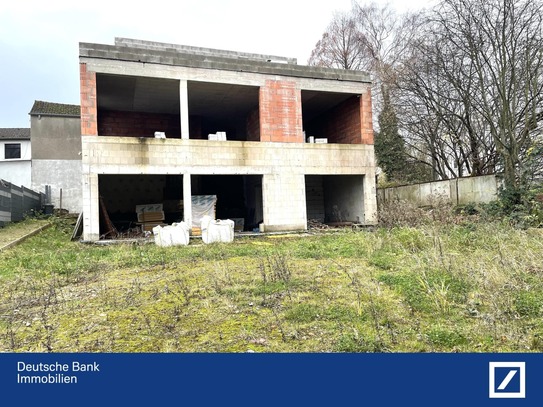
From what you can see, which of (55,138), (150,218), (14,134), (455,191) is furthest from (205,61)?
(14,134)

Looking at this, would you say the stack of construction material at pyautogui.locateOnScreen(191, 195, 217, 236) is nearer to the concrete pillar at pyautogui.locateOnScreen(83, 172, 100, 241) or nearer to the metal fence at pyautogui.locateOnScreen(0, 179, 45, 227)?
the concrete pillar at pyautogui.locateOnScreen(83, 172, 100, 241)

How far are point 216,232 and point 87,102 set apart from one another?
6.15 meters

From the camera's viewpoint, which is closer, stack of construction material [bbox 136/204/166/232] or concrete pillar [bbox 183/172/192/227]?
concrete pillar [bbox 183/172/192/227]

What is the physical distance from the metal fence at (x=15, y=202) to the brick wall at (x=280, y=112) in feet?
33.6

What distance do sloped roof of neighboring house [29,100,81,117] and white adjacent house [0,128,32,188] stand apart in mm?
4369

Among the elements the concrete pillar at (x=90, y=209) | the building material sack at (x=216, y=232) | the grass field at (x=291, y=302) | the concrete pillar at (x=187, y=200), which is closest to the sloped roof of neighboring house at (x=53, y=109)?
the concrete pillar at (x=90, y=209)

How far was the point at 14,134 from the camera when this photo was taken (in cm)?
3014

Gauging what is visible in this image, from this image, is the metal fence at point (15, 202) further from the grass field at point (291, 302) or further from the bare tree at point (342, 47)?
the bare tree at point (342, 47)

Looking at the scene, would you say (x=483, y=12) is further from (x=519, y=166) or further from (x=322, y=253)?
(x=322, y=253)

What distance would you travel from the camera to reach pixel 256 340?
12.1 ft

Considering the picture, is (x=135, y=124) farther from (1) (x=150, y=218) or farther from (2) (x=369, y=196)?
(2) (x=369, y=196)

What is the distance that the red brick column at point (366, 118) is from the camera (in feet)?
53.1

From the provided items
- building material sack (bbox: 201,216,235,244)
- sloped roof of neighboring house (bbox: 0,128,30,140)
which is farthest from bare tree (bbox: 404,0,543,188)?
sloped roof of neighboring house (bbox: 0,128,30,140)

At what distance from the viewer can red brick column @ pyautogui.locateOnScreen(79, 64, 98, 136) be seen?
12.7 m
